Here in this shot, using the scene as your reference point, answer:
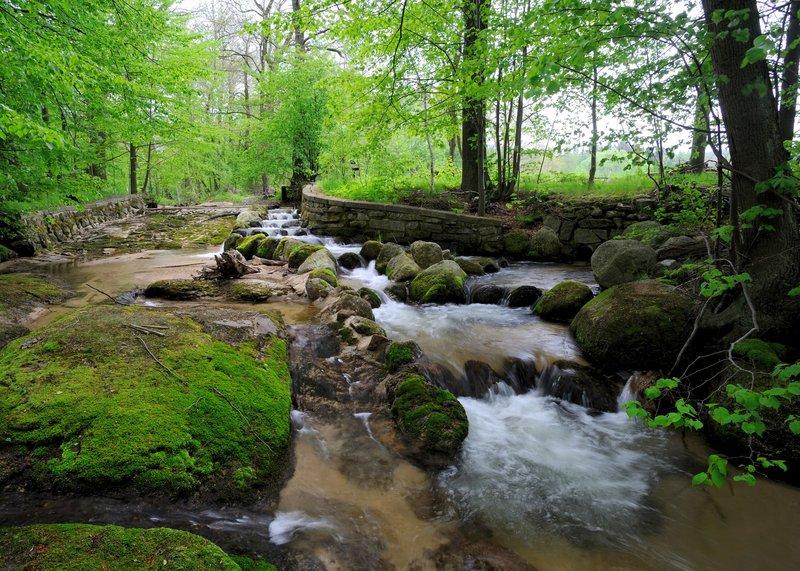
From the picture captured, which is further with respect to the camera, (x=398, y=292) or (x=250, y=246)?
(x=250, y=246)

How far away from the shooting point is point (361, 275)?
8.48 metres

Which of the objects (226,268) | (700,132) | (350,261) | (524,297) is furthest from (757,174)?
(226,268)

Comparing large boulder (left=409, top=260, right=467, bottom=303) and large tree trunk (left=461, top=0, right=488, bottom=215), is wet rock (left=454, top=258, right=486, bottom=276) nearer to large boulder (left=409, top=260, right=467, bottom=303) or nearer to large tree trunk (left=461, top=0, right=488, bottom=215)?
large boulder (left=409, top=260, right=467, bottom=303)

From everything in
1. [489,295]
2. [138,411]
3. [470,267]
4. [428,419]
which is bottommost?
[428,419]

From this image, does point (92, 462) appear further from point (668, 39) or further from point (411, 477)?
point (668, 39)

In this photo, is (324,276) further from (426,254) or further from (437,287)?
(426,254)

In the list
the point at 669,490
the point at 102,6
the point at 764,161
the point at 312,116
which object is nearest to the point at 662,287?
the point at 764,161

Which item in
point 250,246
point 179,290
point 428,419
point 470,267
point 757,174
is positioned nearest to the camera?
point 428,419

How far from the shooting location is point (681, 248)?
6.88 metres

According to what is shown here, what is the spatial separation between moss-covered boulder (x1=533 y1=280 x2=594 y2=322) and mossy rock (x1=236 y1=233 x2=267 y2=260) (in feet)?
20.2

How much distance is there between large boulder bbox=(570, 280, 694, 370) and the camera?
465cm

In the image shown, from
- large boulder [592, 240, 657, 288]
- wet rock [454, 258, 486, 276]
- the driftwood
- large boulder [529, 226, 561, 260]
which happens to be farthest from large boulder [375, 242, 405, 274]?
large boulder [592, 240, 657, 288]

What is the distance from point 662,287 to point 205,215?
50.8 ft

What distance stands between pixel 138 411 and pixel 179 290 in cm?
386
